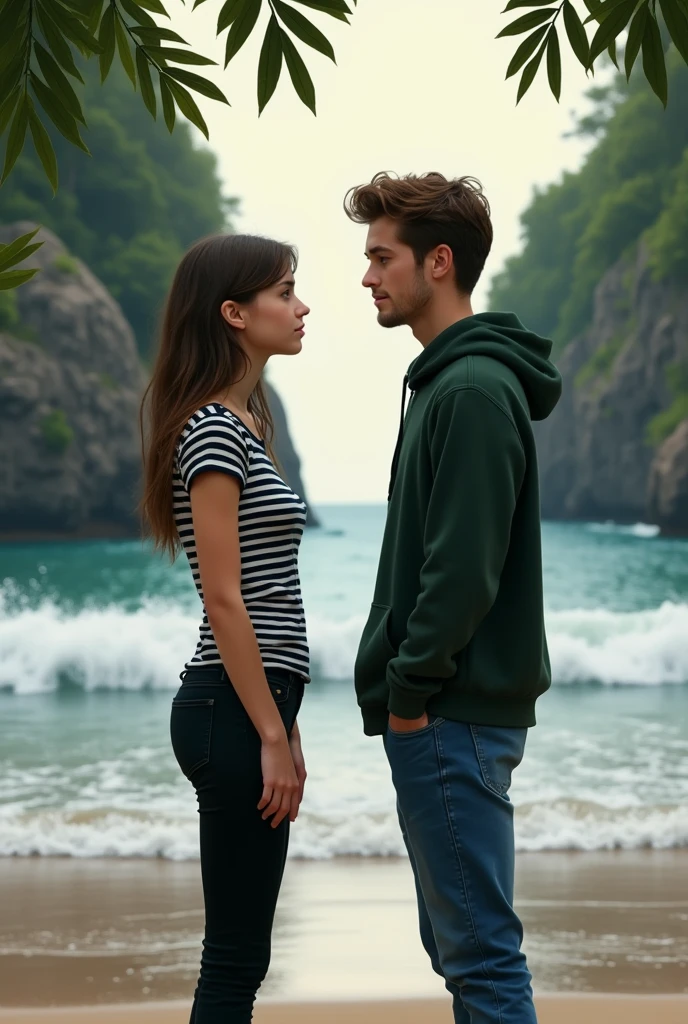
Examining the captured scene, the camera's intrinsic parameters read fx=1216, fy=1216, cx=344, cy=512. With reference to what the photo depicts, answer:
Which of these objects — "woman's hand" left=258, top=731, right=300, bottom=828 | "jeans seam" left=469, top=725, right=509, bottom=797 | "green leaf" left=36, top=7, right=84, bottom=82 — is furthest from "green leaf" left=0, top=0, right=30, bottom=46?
"jeans seam" left=469, top=725, right=509, bottom=797

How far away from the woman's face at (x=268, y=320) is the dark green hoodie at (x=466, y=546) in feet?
0.84

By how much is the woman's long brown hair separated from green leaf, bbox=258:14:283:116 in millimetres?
432

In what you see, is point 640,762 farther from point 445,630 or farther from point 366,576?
point 366,576

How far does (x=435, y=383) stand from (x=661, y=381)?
48369mm

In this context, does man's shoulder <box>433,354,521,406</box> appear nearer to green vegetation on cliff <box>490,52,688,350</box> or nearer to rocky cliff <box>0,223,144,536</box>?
rocky cliff <box>0,223,144,536</box>

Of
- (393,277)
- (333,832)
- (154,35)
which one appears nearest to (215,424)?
(393,277)

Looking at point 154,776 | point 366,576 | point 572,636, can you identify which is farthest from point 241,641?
point 366,576

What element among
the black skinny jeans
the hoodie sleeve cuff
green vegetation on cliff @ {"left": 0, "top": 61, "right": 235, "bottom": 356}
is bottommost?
the black skinny jeans

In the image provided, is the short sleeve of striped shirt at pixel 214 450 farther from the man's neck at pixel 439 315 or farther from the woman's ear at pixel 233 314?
the man's neck at pixel 439 315

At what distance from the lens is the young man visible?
194 centimetres

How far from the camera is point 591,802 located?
21.4 feet

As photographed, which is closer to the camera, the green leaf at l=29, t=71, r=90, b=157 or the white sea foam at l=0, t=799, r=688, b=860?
the green leaf at l=29, t=71, r=90, b=157

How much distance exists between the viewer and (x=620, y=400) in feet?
166

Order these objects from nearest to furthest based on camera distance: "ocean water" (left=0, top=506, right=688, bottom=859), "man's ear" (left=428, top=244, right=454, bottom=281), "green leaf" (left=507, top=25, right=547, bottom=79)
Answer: "green leaf" (left=507, top=25, right=547, bottom=79) < "man's ear" (left=428, top=244, right=454, bottom=281) < "ocean water" (left=0, top=506, right=688, bottom=859)
